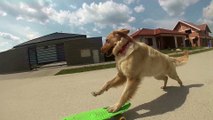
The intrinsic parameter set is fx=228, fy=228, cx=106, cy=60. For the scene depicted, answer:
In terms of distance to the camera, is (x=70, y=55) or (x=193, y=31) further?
(x=193, y=31)

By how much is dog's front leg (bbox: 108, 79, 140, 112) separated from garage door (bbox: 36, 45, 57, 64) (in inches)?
1723

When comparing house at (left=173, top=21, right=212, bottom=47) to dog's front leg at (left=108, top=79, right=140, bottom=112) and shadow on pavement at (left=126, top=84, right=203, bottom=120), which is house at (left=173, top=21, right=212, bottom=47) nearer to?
shadow on pavement at (left=126, top=84, right=203, bottom=120)

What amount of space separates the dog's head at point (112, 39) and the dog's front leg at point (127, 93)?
0.81m

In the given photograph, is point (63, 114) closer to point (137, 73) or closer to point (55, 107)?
point (55, 107)

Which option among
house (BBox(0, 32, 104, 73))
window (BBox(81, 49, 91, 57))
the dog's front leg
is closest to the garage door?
house (BBox(0, 32, 104, 73))

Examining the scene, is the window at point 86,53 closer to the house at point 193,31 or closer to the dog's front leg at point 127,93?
the dog's front leg at point 127,93

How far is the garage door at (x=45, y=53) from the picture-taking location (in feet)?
152

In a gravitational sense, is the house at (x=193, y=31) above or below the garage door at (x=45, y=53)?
above

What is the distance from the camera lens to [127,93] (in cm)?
424

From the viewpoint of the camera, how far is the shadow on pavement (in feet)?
13.9

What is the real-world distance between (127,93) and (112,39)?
116 centimetres

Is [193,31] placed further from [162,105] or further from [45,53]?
[162,105]

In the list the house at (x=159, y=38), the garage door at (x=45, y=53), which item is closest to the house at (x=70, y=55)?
the garage door at (x=45, y=53)

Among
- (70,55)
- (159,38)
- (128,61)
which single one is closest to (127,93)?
(128,61)
